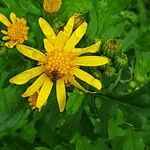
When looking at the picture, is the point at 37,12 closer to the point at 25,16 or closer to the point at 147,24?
the point at 25,16

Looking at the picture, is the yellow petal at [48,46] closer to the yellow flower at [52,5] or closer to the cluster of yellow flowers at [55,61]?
the cluster of yellow flowers at [55,61]

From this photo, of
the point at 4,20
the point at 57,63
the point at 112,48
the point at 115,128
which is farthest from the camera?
the point at 115,128

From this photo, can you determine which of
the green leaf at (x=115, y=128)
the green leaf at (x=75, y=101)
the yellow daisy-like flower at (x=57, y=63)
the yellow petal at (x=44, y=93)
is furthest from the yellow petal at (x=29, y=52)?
the green leaf at (x=115, y=128)

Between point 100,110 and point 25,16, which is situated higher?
point 25,16

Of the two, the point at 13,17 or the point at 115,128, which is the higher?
the point at 13,17

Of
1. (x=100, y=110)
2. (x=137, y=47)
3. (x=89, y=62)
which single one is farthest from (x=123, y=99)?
(x=137, y=47)

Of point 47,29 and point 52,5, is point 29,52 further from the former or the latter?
point 52,5

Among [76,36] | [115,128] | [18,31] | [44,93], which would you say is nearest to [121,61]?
[76,36]
